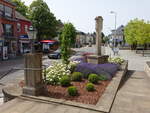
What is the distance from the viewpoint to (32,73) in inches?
217

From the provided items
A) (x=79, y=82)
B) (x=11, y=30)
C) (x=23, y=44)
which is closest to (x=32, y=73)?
(x=79, y=82)

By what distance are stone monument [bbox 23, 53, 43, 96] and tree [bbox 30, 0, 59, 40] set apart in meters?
30.4

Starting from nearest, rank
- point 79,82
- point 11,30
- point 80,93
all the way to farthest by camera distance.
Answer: point 80,93 < point 79,82 < point 11,30

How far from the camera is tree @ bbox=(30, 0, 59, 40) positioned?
35000 mm

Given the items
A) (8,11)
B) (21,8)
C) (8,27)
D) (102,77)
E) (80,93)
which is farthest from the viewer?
(21,8)

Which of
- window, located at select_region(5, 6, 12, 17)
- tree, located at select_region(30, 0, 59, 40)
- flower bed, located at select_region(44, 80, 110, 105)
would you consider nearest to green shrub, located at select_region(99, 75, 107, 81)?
flower bed, located at select_region(44, 80, 110, 105)

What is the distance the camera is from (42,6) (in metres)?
35.9

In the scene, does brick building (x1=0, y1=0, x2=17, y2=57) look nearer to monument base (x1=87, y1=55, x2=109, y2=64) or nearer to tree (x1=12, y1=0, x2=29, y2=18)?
tree (x1=12, y1=0, x2=29, y2=18)

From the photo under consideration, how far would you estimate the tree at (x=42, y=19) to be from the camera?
1378 inches

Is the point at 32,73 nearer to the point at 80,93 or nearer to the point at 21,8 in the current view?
the point at 80,93

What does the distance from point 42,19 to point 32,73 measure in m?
31.4

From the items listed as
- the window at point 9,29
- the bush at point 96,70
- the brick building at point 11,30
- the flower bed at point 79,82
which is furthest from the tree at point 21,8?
the flower bed at point 79,82

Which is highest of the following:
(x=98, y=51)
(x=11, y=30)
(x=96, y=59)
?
(x=11, y=30)

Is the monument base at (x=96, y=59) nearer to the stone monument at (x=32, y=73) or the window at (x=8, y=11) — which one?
the stone monument at (x=32, y=73)
